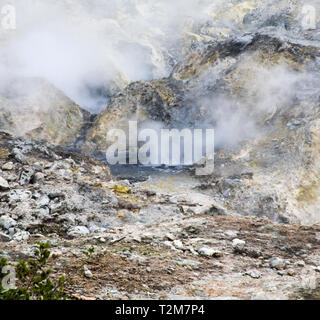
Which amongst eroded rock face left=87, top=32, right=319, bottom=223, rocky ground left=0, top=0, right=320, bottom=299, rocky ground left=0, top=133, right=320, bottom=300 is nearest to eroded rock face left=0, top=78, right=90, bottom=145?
rocky ground left=0, top=0, right=320, bottom=299

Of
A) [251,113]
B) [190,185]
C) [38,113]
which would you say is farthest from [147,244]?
[38,113]

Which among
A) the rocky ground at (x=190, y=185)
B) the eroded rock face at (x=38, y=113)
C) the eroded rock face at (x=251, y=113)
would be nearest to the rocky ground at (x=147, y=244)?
the rocky ground at (x=190, y=185)

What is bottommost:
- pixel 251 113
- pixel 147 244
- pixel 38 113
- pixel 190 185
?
pixel 147 244

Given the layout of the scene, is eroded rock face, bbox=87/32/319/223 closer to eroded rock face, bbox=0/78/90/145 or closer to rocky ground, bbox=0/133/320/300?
eroded rock face, bbox=0/78/90/145

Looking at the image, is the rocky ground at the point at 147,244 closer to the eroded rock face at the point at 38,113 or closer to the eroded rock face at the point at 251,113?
the eroded rock face at the point at 251,113

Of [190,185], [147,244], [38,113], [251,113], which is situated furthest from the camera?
[38,113]

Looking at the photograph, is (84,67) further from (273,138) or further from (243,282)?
(243,282)

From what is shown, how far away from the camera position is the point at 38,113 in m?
26.6

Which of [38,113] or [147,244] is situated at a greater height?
[38,113]

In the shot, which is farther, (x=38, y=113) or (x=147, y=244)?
(x=38, y=113)

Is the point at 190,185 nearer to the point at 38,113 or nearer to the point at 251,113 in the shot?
the point at 251,113

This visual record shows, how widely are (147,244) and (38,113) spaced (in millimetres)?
23147
